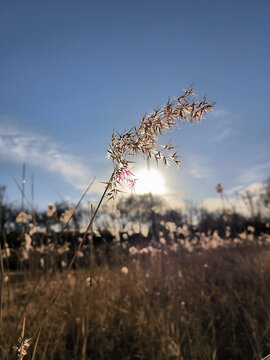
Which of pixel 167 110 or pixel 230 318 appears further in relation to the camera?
pixel 230 318

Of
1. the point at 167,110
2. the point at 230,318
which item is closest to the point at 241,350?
the point at 230,318

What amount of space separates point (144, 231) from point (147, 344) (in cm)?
167

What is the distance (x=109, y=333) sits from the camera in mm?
3270

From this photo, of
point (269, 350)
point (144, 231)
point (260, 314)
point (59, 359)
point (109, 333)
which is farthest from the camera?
point (144, 231)

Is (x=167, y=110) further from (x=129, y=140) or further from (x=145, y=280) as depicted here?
(x=145, y=280)

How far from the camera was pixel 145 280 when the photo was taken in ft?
15.3

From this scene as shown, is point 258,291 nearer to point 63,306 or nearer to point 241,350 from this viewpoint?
point 241,350

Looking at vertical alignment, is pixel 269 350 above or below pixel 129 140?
below

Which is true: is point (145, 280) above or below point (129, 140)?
below

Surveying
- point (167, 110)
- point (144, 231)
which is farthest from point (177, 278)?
point (167, 110)

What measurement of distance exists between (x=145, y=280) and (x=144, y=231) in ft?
2.77

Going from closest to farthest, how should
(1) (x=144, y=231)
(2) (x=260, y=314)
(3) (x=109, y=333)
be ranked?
(3) (x=109, y=333) → (2) (x=260, y=314) → (1) (x=144, y=231)

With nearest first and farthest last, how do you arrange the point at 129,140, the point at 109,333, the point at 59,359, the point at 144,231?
the point at 129,140 < the point at 59,359 < the point at 109,333 < the point at 144,231

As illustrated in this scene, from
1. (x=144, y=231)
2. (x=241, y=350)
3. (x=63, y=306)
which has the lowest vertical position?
(x=241, y=350)
